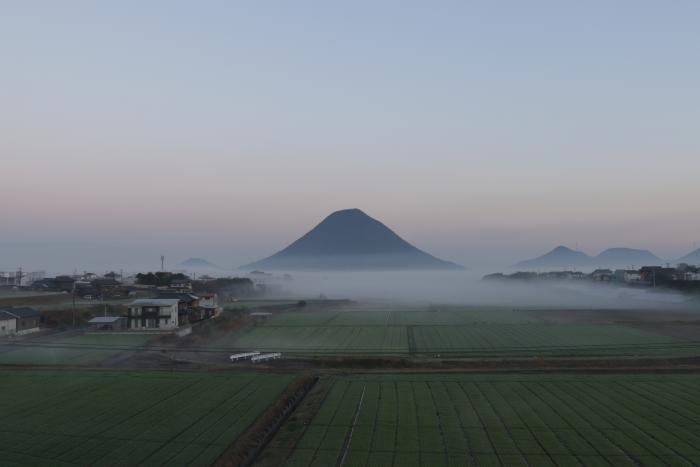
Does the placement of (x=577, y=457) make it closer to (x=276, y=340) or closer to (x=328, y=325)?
(x=276, y=340)

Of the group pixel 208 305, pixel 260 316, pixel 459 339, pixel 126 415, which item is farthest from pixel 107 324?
pixel 459 339

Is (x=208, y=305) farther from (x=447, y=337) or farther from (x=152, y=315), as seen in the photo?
(x=447, y=337)

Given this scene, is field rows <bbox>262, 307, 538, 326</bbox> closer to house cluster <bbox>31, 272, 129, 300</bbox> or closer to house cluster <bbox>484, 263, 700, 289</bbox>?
house cluster <bbox>31, 272, 129, 300</bbox>

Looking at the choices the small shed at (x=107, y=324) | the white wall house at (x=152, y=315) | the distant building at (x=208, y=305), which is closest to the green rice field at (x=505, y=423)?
the white wall house at (x=152, y=315)

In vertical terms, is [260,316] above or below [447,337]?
above

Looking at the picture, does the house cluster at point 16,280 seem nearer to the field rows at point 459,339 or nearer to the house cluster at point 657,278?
the field rows at point 459,339

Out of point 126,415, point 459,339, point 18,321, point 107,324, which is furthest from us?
point 107,324
